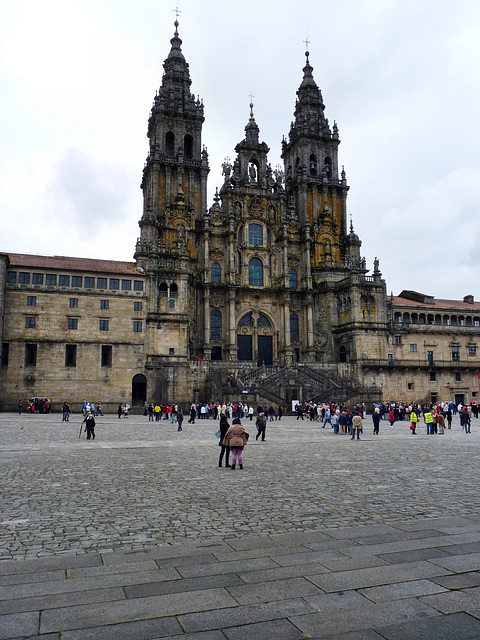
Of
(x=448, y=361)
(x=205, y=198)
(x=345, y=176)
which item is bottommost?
(x=448, y=361)

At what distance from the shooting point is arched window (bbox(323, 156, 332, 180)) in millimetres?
70500

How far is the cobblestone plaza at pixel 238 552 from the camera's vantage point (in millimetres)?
4988

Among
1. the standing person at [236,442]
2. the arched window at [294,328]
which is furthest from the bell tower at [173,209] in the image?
the standing person at [236,442]

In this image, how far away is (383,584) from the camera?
5.91 metres

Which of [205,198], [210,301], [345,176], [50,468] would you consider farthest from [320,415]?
[345,176]

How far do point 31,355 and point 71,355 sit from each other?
3.56 metres

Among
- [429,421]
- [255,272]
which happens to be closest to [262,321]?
[255,272]

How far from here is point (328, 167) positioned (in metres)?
71.1

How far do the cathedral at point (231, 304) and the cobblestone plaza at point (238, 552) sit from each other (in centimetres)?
3391

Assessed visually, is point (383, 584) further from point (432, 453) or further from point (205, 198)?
point (205, 198)

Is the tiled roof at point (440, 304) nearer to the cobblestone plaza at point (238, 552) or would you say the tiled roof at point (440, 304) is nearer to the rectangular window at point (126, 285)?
the rectangular window at point (126, 285)

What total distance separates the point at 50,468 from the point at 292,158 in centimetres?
6634

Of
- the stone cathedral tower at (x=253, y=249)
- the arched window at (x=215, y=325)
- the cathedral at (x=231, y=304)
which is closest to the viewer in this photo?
the cathedral at (x=231, y=304)

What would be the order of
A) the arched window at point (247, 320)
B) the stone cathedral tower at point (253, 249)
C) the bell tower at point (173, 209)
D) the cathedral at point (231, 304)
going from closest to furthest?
the cathedral at point (231, 304), the bell tower at point (173, 209), the stone cathedral tower at point (253, 249), the arched window at point (247, 320)
